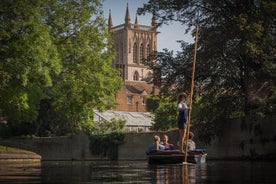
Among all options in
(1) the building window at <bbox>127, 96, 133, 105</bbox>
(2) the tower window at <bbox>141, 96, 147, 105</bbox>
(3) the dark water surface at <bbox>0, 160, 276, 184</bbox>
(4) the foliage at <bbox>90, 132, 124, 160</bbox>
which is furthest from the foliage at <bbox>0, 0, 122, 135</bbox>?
(2) the tower window at <bbox>141, 96, 147, 105</bbox>

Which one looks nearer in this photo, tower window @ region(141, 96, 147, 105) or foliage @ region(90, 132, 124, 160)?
foliage @ region(90, 132, 124, 160)

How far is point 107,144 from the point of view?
49.1m

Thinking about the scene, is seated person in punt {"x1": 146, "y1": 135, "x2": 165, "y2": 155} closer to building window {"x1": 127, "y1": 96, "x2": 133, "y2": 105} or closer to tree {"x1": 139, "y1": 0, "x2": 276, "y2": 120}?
tree {"x1": 139, "y1": 0, "x2": 276, "y2": 120}

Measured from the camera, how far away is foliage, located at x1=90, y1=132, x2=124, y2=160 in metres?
48.0

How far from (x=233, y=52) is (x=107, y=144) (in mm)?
22938

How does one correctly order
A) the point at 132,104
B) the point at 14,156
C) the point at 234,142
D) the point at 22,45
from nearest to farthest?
the point at 22,45
the point at 14,156
the point at 234,142
the point at 132,104

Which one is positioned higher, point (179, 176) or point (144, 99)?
point (144, 99)

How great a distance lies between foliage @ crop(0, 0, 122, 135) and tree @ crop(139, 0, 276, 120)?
351cm

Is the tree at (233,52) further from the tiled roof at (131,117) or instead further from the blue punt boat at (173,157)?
the tiled roof at (131,117)

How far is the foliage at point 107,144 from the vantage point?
48000mm

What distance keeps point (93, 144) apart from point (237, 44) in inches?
992

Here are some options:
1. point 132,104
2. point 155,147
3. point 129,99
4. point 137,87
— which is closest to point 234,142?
point 155,147

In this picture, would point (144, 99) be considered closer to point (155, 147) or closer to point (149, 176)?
point (155, 147)

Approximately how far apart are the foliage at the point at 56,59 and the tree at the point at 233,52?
3.51 m
